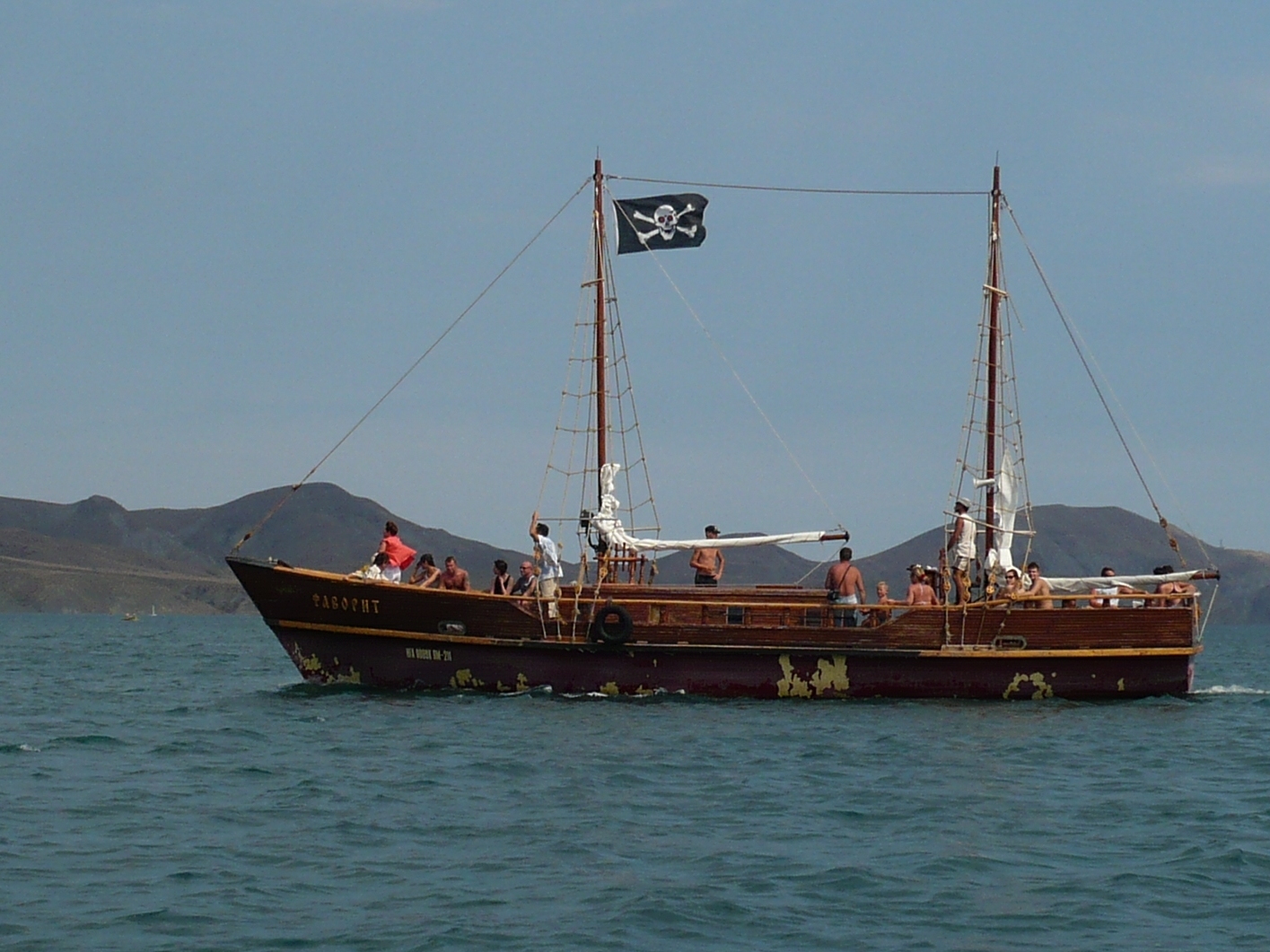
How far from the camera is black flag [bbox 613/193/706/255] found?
3175 centimetres

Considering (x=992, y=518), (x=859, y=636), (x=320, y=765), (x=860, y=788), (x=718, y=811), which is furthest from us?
(x=992, y=518)

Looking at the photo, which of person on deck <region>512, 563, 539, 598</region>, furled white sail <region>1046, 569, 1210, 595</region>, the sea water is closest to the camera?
the sea water

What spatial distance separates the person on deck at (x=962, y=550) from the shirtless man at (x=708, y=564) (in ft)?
13.7

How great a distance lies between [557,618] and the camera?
2823 cm

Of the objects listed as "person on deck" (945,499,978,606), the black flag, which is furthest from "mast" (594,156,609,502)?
"person on deck" (945,499,978,606)

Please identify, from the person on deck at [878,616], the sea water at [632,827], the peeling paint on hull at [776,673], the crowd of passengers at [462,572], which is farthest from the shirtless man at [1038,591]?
the crowd of passengers at [462,572]

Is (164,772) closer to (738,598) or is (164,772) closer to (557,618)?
(557,618)

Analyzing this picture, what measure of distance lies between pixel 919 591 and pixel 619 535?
570 centimetres

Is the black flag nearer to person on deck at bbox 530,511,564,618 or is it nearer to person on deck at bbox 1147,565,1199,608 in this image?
person on deck at bbox 530,511,564,618

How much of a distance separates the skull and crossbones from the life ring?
789cm

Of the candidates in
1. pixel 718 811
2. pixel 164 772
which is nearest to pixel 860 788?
pixel 718 811

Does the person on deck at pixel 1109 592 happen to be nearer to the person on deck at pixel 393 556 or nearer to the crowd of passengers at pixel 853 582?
the crowd of passengers at pixel 853 582

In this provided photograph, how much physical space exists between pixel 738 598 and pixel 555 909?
16141 millimetres

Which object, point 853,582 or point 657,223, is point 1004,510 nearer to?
point 853,582
